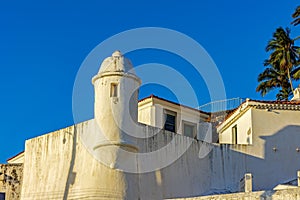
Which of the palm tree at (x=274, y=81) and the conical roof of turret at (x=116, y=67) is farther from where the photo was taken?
the palm tree at (x=274, y=81)

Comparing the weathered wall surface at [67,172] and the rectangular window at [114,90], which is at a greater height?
the rectangular window at [114,90]

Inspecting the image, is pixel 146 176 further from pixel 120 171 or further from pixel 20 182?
pixel 20 182

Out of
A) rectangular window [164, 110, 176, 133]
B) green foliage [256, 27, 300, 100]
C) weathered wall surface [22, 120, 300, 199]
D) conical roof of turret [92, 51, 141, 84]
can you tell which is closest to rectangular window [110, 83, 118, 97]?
conical roof of turret [92, 51, 141, 84]

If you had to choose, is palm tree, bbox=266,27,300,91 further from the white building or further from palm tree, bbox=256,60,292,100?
the white building

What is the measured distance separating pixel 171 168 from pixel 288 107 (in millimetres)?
7964

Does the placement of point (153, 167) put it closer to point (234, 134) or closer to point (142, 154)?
point (142, 154)

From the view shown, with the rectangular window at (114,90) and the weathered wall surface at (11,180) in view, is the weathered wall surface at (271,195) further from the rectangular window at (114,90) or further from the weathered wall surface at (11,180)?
the weathered wall surface at (11,180)

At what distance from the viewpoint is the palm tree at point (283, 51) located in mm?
51875

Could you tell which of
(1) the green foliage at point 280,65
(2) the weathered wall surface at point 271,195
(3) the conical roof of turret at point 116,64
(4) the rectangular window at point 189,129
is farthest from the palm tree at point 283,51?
(2) the weathered wall surface at point 271,195

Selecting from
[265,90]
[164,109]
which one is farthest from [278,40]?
[164,109]

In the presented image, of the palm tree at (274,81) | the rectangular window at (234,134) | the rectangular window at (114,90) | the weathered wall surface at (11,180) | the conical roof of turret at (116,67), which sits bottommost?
the weathered wall surface at (11,180)

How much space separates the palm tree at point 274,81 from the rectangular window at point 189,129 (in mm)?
17480

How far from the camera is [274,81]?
2136 inches

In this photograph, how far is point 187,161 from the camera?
3084cm
